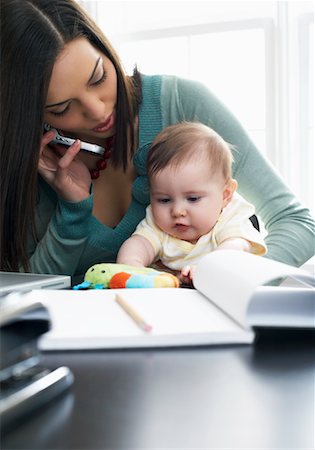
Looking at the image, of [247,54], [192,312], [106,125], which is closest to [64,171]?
[106,125]

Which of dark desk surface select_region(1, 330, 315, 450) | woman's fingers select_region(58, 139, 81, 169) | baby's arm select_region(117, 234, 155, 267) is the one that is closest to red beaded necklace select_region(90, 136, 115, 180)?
woman's fingers select_region(58, 139, 81, 169)

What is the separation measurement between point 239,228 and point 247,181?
0.14m

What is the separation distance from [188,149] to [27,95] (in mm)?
377

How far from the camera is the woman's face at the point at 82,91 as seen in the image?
51.9 inches

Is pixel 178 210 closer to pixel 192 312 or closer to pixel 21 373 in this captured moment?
pixel 192 312

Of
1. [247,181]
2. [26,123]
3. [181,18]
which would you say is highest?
[181,18]

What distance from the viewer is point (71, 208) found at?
1443 mm

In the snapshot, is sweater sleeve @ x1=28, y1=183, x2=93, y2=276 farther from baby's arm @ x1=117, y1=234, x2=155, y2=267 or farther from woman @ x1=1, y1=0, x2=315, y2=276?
baby's arm @ x1=117, y1=234, x2=155, y2=267

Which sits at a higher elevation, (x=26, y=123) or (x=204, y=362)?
(x=26, y=123)

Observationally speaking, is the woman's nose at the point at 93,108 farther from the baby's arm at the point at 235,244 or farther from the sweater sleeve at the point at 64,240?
the baby's arm at the point at 235,244

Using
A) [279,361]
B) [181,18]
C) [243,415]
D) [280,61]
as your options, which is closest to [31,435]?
[243,415]

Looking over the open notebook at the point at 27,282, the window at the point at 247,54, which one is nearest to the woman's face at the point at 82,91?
the open notebook at the point at 27,282

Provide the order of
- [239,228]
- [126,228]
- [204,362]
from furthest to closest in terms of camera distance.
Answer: [126,228] < [239,228] < [204,362]

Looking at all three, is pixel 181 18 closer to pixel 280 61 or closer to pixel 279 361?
pixel 280 61
